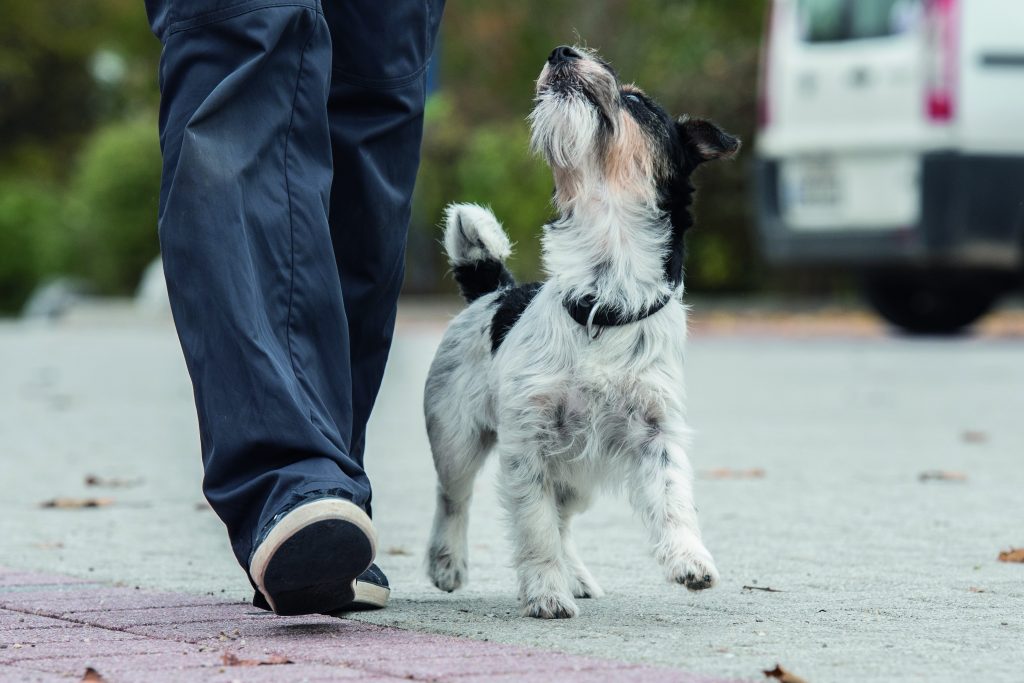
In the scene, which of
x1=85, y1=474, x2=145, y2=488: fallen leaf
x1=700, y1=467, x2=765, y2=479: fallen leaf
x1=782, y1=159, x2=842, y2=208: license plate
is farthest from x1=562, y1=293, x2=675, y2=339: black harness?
x1=782, y1=159, x2=842, y2=208: license plate

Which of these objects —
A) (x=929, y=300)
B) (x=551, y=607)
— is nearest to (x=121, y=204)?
(x=929, y=300)

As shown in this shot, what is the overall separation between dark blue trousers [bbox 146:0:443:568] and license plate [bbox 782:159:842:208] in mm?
10704

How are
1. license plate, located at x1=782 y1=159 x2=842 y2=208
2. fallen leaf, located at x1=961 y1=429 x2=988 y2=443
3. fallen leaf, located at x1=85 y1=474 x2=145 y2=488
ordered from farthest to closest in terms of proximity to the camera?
1. license plate, located at x1=782 y1=159 x2=842 y2=208
2. fallen leaf, located at x1=961 y1=429 x2=988 y2=443
3. fallen leaf, located at x1=85 y1=474 x2=145 y2=488

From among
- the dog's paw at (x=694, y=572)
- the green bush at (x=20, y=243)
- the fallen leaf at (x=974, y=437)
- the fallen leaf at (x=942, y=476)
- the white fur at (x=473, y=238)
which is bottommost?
the green bush at (x=20, y=243)

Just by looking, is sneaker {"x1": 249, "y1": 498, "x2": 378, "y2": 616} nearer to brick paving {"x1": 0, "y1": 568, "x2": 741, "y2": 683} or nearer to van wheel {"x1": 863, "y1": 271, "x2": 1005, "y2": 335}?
brick paving {"x1": 0, "y1": 568, "x2": 741, "y2": 683}

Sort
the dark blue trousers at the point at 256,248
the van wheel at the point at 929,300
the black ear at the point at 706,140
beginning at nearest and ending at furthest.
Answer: the dark blue trousers at the point at 256,248 < the black ear at the point at 706,140 < the van wheel at the point at 929,300

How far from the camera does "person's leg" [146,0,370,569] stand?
3312 millimetres

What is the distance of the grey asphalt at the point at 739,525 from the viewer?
3338 millimetres

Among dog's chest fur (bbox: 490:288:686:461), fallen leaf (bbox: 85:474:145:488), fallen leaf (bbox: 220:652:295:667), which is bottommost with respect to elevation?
fallen leaf (bbox: 85:474:145:488)

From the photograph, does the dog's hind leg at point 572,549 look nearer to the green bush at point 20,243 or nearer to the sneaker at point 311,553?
the sneaker at point 311,553

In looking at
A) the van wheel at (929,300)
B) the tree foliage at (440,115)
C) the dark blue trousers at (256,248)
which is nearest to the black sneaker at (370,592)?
the dark blue trousers at (256,248)

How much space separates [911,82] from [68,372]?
6.42m

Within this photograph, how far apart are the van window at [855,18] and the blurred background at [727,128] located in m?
0.02

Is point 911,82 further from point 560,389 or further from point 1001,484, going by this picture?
point 560,389
